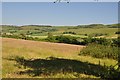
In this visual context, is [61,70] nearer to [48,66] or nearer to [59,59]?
[48,66]

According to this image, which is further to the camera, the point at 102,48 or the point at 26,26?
the point at 26,26

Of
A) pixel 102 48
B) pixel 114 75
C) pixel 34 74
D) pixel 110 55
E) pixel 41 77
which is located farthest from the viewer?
pixel 102 48

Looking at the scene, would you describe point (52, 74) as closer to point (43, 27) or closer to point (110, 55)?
point (110, 55)

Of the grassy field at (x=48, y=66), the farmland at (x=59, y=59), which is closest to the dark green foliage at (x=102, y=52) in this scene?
the farmland at (x=59, y=59)

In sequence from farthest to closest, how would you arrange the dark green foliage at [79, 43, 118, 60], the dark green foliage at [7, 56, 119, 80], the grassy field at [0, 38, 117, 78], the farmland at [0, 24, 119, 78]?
1. the dark green foliage at [79, 43, 118, 60]
2. the farmland at [0, 24, 119, 78]
3. the dark green foliage at [7, 56, 119, 80]
4. the grassy field at [0, 38, 117, 78]

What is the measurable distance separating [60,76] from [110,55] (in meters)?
21.3

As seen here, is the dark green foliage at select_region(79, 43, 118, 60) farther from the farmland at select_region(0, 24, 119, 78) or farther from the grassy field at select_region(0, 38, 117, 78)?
the grassy field at select_region(0, 38, 117, 78)

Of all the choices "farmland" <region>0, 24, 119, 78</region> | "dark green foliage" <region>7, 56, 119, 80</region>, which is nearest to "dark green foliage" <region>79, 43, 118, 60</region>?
"farmland" <region>0, 24, 119, 78</region>

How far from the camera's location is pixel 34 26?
→ 395 ft

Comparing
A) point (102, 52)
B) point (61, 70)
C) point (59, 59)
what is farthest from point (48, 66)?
point (102, 52)

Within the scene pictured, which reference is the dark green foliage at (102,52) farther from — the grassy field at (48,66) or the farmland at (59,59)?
the grassy field at (48,66)

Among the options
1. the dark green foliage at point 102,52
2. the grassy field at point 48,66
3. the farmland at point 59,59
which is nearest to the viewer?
the grassy field at point 48,66

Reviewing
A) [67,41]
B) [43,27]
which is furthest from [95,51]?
[43,27]

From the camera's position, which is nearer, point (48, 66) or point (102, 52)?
point (48, 66)
